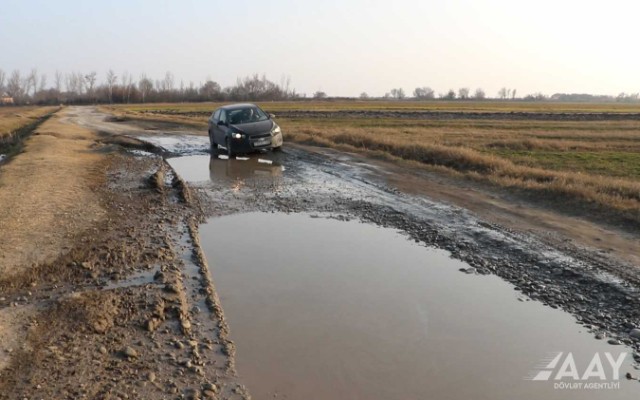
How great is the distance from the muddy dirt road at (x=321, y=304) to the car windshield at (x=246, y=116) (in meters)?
8.52

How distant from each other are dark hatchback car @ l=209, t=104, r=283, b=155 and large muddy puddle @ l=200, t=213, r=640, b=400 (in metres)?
10.3

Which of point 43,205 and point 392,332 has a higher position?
point 43,205

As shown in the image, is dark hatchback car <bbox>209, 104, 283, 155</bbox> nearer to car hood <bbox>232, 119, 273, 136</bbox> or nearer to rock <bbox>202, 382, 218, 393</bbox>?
car hood <bbox>232, 119, 273, 136</bbox>

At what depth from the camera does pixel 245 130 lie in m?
17.4

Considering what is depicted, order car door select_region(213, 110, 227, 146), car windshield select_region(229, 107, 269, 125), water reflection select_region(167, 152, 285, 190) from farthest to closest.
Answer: car door select_region(213, 110, 227, 146) → car windshield select_region(229, 107, 269, 125) → water reflection select_region(167, 152, 285, 190)

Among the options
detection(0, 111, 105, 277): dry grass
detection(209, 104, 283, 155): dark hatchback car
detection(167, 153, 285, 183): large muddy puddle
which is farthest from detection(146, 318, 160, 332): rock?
detection(209, 104, 283, 155): dark hatchback car

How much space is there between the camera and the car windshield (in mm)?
18047

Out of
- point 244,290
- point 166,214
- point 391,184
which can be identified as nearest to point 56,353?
point 244,290

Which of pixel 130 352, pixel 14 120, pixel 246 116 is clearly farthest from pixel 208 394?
pixel 14 120

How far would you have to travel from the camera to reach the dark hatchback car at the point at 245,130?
17375mm

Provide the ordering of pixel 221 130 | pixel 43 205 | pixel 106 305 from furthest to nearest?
pixel 221 130 → pixel 43 205 → pixel 106 305

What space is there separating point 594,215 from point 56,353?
27.5 feet

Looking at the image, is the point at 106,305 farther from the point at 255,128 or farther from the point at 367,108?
the point at 367,108

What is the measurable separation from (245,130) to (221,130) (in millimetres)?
1549
